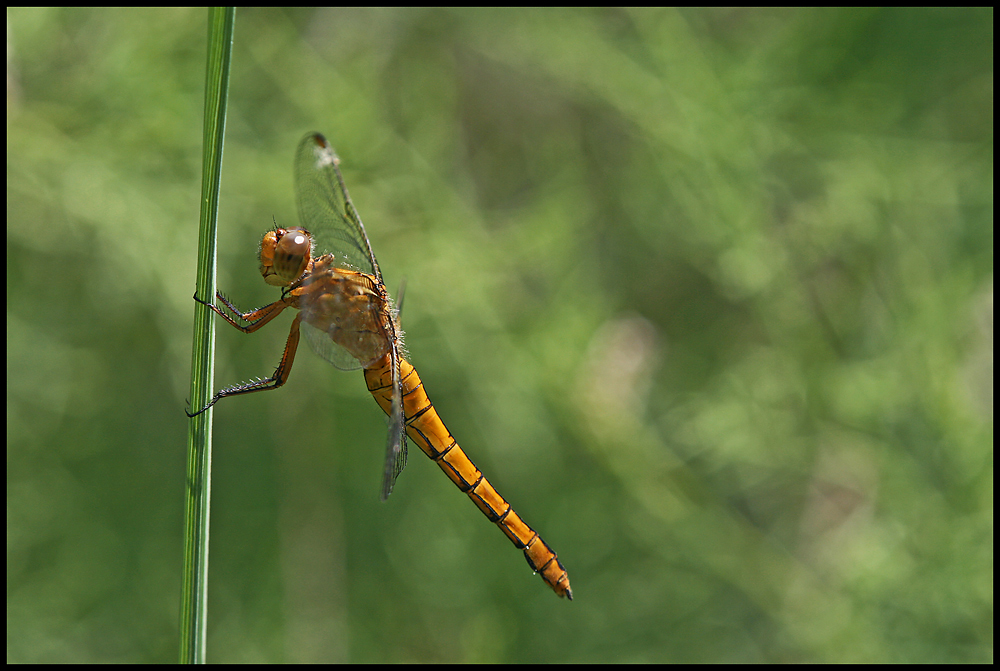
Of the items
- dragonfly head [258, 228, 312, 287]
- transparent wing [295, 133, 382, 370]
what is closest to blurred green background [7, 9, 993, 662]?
transparent wing [295, 133, 382, 370]

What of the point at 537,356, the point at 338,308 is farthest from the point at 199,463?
the point at 537,356

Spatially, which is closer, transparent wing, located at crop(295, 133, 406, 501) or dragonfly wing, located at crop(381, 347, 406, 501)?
dragonfly wing, located at crop(381, 347, 406, 501)

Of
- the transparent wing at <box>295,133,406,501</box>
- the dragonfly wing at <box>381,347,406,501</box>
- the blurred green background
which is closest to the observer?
the dragonfly wing at <box>381,347,406,501</box>

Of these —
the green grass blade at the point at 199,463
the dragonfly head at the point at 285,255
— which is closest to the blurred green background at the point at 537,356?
the dragonfly head at the point at 285,255

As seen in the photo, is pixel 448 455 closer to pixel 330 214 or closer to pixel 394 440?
pixel 394 440

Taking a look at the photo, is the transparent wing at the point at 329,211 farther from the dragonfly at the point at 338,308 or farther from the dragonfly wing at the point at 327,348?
the dragonfly wing at the point at 327,348

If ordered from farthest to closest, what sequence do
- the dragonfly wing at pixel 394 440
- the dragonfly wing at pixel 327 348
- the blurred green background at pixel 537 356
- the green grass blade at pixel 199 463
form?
the blurred green background at pixel 537 356, the dragonfly wing at pixel 327 348, the dragonfly wing at pixel 394 440, the green grass blade at pixel 199 463

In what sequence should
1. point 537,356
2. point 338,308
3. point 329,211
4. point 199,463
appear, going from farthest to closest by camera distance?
point 537,356 → point 329,211 → point 338,308 → point 199,463

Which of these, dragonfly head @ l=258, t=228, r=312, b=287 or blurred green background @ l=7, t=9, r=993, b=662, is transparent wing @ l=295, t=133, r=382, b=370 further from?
blurred green background @ l=7, t=9, r=993, b=662
